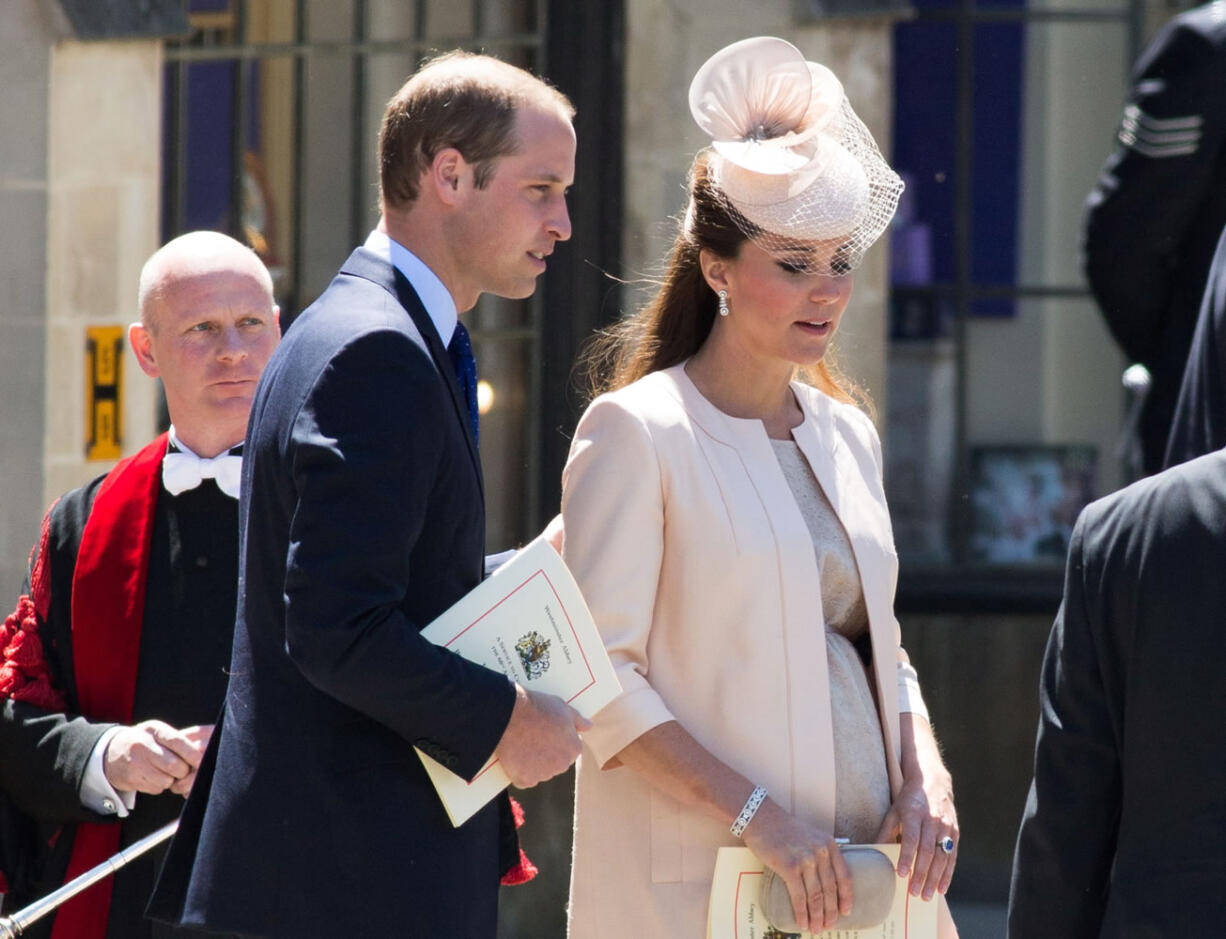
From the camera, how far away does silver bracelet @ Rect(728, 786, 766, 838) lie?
9.33 feet

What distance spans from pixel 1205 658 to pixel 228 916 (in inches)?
49.7

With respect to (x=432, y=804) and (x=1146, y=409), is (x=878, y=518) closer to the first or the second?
(x=432, y=804)

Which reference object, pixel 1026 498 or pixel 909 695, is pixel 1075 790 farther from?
pixel 1026 498

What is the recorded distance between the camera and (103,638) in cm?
318

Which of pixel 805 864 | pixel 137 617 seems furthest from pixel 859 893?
pixel 137 617

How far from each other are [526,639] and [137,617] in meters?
0.91

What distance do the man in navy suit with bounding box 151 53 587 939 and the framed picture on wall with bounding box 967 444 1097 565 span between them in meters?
4.37

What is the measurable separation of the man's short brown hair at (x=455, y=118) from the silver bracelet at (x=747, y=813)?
99 cm

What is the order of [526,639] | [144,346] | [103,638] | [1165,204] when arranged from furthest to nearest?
[1165,204], [144,346], [103,638], [526,639]

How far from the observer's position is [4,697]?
10.6ft

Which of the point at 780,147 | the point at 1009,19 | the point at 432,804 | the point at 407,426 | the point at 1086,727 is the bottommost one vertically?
the point at 432,804

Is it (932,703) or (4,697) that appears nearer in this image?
(4,697)

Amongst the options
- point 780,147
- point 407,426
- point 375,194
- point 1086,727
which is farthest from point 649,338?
point 375,194

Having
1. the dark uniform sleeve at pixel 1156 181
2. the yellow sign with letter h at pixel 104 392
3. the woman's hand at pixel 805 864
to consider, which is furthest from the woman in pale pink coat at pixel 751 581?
the yellow sign with letter h at pixel 104 392
